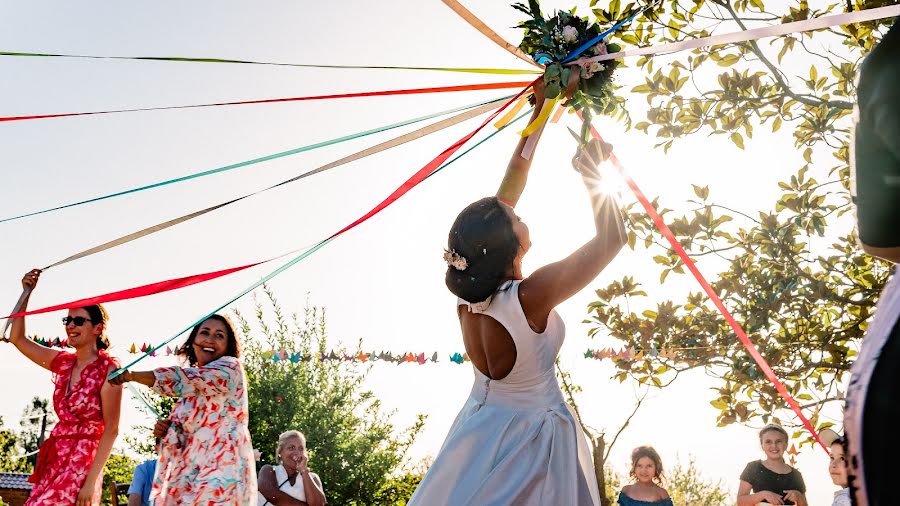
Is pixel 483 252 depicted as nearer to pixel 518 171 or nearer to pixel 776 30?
pixel 518 171

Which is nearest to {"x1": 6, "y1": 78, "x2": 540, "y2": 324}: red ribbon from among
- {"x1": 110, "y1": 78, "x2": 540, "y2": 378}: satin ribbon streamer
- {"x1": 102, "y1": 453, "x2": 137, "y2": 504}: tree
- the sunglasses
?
{"x1": 110, "y1": 78, "x2": 540, "y2": 378}: satin ribbon streamer

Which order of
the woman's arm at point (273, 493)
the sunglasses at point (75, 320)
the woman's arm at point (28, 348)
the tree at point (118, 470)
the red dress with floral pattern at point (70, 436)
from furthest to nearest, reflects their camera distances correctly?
the tree at point (118, 470)
the woman's arm at point (273, 493)
the woman's arm at point (28, 348)
the sunglasses at point (75, 320)
the red dress with floral pattern at point (70, 436)

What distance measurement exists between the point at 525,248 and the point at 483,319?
1.04ft

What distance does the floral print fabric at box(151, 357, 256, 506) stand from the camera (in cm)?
469

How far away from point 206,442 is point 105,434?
698 millimetres

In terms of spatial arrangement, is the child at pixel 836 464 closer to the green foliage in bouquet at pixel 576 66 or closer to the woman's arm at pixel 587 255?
the green foliage in bouquet at pixel 576 66

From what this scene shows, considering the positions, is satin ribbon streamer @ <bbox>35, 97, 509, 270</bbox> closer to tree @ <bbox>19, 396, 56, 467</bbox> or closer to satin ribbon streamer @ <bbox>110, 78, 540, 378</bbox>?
satin ribbon streamer @ <bbox>110, 78, 540, 378</bbox>

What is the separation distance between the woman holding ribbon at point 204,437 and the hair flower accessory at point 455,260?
2297 millimetres

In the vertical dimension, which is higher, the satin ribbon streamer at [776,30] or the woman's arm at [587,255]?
the satin ribbon streamer at [776,30]

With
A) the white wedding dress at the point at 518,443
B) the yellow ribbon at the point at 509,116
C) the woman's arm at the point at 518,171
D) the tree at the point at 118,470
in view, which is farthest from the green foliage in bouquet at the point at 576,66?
the tree at the point at 118,470

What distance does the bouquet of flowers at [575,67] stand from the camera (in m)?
3.16

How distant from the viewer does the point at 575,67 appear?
10.4 feet

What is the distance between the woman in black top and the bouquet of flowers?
162 inches

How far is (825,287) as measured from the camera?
5484mm
